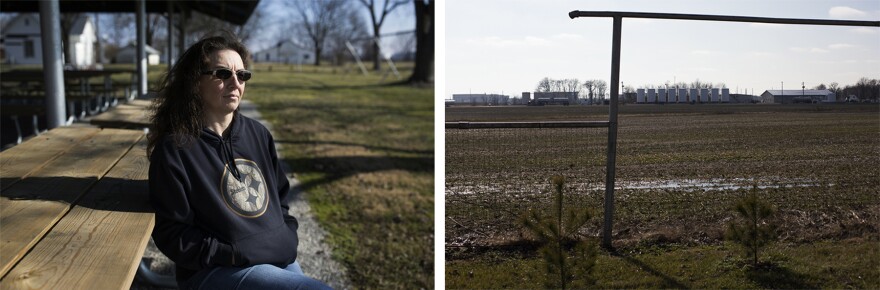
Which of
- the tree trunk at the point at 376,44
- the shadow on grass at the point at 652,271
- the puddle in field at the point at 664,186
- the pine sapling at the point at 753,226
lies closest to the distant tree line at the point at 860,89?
the puddle in field at the point at 664,186

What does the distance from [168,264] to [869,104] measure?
3.37m

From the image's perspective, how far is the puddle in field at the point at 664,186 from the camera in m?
3.57

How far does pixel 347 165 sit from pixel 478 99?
17.3 ft

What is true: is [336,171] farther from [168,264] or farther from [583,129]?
[583,129]

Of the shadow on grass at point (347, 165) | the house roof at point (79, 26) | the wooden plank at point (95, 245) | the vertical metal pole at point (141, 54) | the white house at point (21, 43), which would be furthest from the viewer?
the house roof at point (79, 26)

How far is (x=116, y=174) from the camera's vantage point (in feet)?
8.75

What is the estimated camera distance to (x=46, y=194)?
228cm

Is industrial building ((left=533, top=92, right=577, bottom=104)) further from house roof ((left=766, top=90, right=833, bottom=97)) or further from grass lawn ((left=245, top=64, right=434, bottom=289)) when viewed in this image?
grass lawn ((left=245, top=64, right=434, bottom=289))

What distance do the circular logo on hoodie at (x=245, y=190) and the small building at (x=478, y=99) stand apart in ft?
4.81

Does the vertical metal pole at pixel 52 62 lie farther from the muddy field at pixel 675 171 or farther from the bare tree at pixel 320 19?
the bare tree at pixel 320 19

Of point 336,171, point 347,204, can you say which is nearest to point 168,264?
point 347,204

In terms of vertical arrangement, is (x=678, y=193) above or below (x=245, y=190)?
below

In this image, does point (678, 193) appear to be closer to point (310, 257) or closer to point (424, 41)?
point (310, 257)

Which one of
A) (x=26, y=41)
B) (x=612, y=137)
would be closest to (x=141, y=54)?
(x=612, y=137)
